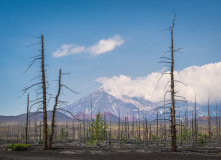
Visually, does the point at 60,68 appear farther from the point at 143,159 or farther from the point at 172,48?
the point at 143,159

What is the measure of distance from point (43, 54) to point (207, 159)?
2510cm

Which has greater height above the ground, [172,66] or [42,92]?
[172,66]

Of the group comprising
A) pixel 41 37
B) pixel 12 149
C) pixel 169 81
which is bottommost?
pixel 12 149

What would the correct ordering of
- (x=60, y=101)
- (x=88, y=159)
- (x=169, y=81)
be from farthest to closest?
(x=60, y=101) → (x=169, y=81) → (x=88, y=159)

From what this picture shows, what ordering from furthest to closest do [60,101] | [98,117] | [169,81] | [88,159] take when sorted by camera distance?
[98,117] → [60,101] → [169,81] → [88,159]

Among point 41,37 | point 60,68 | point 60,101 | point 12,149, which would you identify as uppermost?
point 41,37

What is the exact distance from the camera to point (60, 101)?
1453 inches

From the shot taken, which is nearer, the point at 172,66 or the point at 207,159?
the point at 207,159

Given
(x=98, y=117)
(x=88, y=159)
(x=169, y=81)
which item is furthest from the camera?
(x=98, y=117)

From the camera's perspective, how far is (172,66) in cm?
3472

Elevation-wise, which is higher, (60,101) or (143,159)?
(60,101)

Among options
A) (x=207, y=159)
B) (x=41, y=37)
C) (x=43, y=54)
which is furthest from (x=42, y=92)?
(x=207, y=159)

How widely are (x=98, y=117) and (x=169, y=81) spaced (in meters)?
26.1

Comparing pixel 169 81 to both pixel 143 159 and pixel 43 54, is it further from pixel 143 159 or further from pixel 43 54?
pixel 43 54
